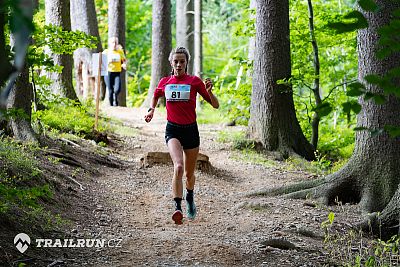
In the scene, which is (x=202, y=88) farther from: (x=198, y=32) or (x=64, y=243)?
(x=198, y=32)

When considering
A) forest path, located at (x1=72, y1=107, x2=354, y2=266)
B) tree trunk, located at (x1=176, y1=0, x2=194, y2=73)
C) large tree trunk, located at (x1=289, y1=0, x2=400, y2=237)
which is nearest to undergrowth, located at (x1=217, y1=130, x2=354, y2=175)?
forest path, located at (x1=72, y1=107, x2=354, y2=266)

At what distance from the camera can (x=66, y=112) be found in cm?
1370

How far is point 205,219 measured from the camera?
328 inches

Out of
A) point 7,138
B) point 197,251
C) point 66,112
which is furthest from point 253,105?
point 197,251

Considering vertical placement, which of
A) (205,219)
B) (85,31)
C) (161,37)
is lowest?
(205,219)

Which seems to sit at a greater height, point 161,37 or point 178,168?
point 161,37

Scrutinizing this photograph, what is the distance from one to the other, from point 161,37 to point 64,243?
15001mm

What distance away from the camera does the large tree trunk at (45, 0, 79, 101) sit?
14.1 m

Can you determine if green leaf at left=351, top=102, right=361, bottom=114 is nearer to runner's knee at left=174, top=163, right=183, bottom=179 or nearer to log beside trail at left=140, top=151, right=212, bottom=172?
runner's knee at left=174, top=163, right=183, bottom=179

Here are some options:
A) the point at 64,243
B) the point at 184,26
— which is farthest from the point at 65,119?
the point at 184,26

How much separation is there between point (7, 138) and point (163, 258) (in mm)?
4165

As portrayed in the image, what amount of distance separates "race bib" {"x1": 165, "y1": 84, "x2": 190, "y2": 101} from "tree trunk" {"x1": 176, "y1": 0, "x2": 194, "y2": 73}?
16279mm

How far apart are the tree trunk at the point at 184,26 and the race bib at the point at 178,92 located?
16279 mm

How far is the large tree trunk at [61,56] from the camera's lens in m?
14.1
